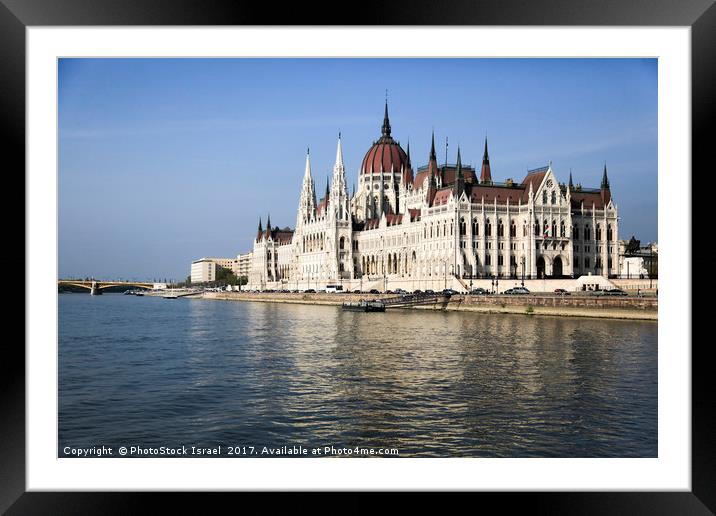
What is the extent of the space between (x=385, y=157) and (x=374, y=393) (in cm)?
8211

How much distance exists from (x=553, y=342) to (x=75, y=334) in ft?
60.9

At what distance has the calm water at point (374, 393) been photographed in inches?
456

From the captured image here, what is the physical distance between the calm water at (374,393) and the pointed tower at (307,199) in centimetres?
7709

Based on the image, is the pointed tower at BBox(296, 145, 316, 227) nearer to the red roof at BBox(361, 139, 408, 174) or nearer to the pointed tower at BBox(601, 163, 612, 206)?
the red roof at BBox(361, 139, 408, 174)

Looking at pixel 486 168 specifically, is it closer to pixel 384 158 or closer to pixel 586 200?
pixel 586 200

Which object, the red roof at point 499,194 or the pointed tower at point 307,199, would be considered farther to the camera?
the pointed tower at point 307,199

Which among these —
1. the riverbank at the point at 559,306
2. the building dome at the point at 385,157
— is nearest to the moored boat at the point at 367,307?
the riverbank at the point at 559,306

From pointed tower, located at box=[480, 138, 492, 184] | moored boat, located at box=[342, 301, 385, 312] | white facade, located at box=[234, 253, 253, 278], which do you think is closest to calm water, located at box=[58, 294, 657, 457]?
moored boat, located at box=[342, 301, 385, 312]

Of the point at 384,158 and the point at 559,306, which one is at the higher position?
the point at 384,158
